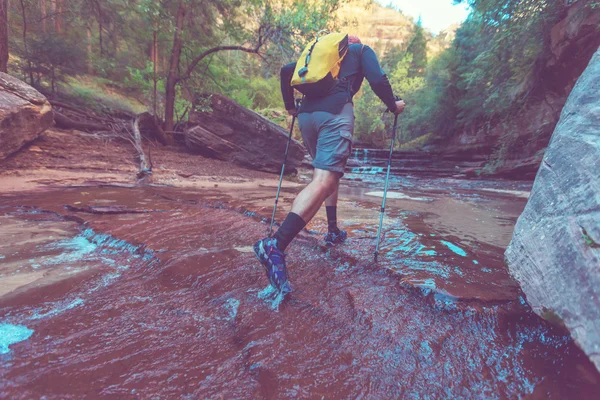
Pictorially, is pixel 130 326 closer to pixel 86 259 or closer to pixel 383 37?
pixel 86 259

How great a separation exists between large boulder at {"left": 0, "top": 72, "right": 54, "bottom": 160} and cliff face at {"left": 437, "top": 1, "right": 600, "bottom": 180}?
13004 mm

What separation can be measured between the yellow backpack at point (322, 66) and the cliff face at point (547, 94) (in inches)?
378

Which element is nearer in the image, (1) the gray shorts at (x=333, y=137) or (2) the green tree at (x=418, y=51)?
(1) the gray shorts at (x=333, y=137)

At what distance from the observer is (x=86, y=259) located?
188 cm

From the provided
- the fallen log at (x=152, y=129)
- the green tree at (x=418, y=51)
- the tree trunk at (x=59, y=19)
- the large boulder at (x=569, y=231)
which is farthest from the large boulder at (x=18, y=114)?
the green tree at (x=418, y=51)

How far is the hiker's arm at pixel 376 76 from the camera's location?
6.92 ft

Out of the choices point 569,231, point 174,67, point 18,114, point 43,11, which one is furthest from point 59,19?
point 569,231

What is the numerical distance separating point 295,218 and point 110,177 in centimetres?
567

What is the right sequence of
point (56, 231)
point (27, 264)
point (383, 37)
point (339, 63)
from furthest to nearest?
point (383, 37), point (56, 231), point (339, 63), point (27, 264)

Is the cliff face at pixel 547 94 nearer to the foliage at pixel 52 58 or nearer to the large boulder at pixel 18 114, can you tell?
the large boulder at pixel 18 114

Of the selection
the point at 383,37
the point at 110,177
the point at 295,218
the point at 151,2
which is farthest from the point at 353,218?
the point at 383,37

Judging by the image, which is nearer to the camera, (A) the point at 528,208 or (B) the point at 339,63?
(A) the point at 528,208

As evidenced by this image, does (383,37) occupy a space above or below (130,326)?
above

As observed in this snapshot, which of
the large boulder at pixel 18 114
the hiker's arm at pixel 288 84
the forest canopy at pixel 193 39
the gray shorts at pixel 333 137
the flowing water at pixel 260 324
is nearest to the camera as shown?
the flowing water at pixel 260 324
